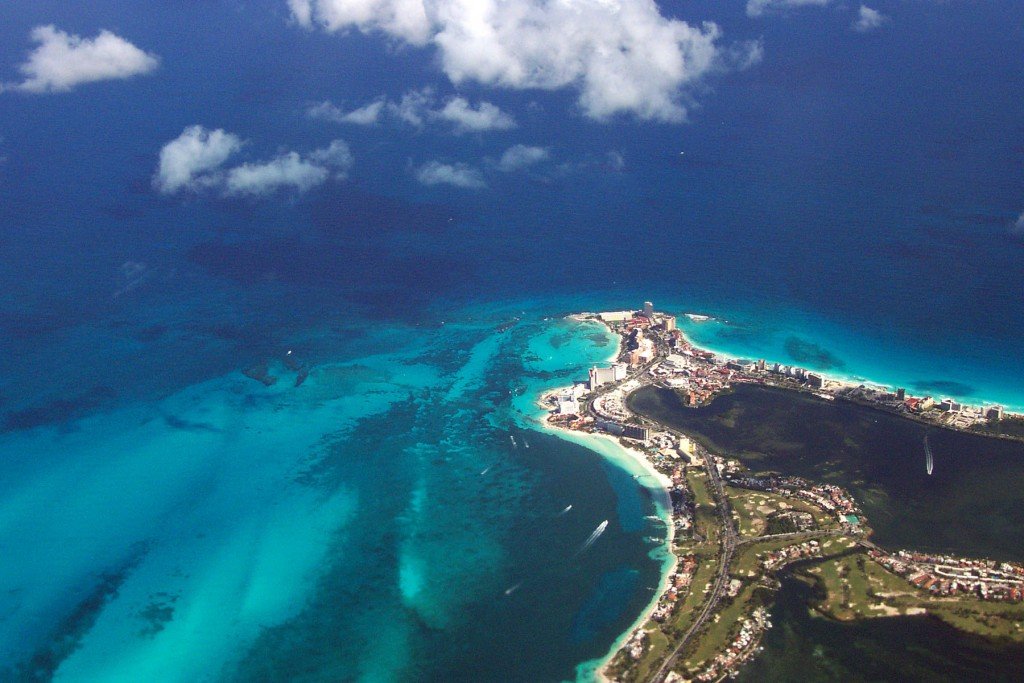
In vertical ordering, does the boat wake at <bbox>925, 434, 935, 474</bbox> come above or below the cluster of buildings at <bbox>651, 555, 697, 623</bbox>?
above

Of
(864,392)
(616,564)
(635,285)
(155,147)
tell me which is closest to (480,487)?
(616,564)

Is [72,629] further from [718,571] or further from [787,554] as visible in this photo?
[787,554]

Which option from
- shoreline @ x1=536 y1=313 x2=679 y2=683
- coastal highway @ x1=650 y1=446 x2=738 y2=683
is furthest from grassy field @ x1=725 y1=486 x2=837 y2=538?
shoreline @ x1=536 y1=313 x2=679 y2=683

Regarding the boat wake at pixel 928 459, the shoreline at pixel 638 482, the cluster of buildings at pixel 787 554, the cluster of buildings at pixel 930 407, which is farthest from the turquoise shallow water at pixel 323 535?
the cluster of buildings at pixel 930 407

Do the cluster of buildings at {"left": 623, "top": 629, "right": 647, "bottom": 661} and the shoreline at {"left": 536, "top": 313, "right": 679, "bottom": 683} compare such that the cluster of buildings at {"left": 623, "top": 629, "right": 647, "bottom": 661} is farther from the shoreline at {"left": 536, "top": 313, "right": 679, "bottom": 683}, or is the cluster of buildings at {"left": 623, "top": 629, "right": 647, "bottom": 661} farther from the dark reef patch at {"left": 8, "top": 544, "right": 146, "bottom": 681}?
the dark reef patch at {"left": 8, "top": 544, "right": 146, "bottom": 681}

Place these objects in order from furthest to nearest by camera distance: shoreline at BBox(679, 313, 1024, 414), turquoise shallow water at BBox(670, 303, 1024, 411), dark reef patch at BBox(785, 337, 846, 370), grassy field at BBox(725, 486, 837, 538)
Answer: dark reef patch at BBox(785, 337, 846, 370) < turquoise shallow water at BBox(670, 303, 1024, 411) < shoreline at BBox(679, 313, 1024, 414) < grassy field at BBox(725, 486, 837, 538)

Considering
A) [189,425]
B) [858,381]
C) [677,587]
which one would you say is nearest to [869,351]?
[858,381]
